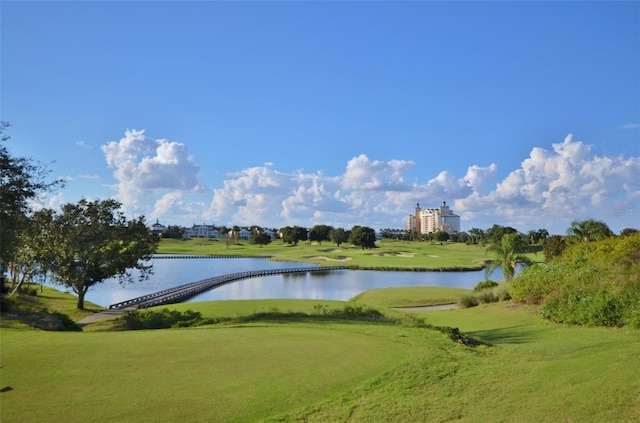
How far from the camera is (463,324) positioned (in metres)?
25.0

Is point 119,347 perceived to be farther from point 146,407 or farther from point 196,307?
point 196,307

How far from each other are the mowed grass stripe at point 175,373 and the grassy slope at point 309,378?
0.02 meters

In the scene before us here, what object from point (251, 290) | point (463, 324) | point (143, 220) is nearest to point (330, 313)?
point (463, 324)

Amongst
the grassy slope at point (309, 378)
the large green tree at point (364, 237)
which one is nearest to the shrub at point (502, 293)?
the grassy slope at point (309, 378)

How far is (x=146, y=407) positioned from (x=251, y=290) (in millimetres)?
52166

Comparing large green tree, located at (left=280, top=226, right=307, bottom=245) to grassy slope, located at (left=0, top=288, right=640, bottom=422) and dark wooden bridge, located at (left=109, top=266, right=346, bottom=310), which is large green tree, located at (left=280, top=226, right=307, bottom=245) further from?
grassy slope, located at (left=0, top=288, right=640, bottom=422)

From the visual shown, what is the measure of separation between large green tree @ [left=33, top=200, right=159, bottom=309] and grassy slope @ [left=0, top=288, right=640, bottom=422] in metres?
21.7

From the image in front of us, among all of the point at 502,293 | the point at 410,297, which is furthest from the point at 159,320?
the point at 410,297

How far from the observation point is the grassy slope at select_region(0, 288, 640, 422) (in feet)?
27.2

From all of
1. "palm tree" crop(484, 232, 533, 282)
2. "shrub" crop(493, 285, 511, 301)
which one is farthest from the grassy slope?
"palm tree" crop(484, 232, 533, 282)

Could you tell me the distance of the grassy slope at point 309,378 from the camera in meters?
8.30

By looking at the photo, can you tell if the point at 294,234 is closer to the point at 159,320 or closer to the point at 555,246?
the point at 555,246

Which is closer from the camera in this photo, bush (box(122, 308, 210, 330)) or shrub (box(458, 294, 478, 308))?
bush (box(122, 308, 210, 330))

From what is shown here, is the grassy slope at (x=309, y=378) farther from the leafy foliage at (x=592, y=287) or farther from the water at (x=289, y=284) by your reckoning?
the water at (x=289, y=284)
